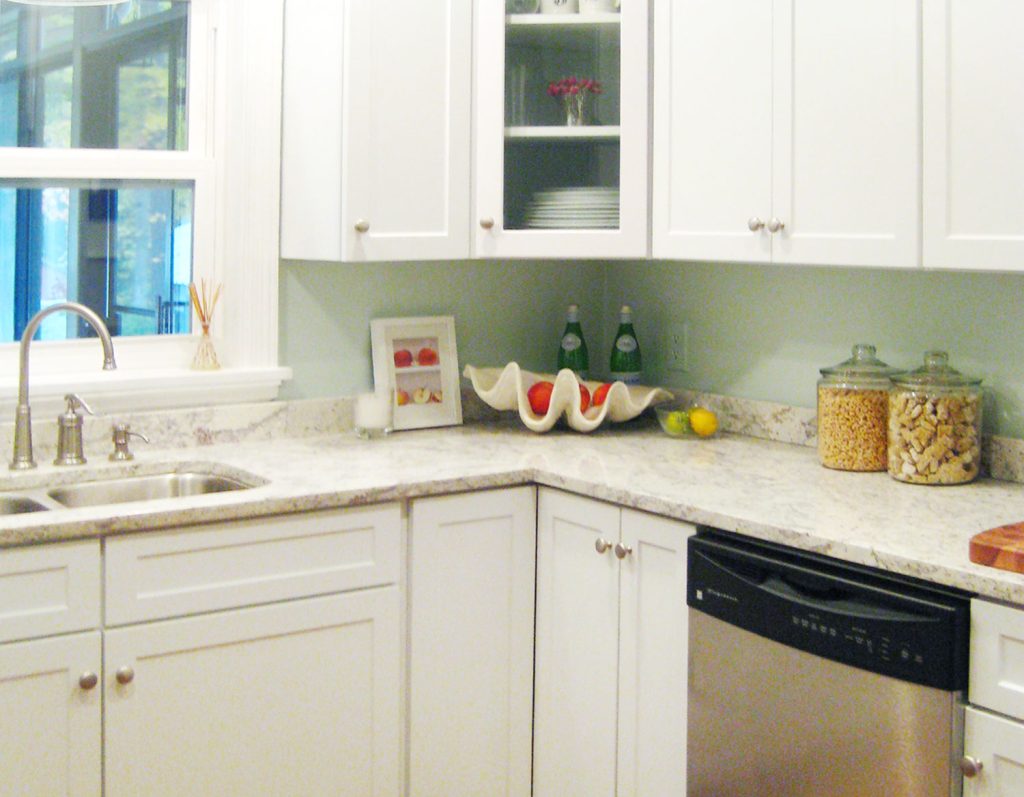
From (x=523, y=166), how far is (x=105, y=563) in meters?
1.32

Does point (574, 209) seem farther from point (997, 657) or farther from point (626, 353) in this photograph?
point (997, 657)

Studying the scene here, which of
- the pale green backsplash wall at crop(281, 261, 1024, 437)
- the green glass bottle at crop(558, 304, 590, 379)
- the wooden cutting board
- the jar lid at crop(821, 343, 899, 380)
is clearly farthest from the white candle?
the wooden cutting board

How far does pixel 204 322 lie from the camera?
297 cm

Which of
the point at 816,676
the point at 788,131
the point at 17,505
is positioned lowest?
the point at 816,676

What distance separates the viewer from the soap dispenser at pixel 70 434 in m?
2.69

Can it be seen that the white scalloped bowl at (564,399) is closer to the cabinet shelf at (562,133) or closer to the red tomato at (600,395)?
the red tomato at (600,395)

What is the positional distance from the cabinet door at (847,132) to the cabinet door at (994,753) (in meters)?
0.84

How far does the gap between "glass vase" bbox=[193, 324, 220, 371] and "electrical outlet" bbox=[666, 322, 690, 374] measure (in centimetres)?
114

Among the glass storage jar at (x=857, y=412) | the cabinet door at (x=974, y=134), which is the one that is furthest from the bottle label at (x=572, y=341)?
the cabinet door at (x=974, y=134)

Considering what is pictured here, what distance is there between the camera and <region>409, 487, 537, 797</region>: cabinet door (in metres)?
2.66

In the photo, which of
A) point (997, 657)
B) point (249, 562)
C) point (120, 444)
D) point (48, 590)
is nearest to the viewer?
point (997, 657)

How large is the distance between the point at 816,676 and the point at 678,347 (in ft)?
4.50

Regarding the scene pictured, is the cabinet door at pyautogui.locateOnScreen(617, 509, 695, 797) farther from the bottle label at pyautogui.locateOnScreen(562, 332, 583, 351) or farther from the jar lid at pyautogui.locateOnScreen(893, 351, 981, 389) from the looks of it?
the bottle label at pyautogui.locateOnScreen(562, 332, 583, 351)

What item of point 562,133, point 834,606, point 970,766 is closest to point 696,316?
point 562,133
